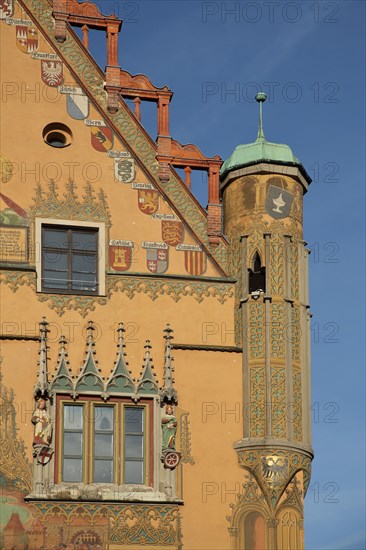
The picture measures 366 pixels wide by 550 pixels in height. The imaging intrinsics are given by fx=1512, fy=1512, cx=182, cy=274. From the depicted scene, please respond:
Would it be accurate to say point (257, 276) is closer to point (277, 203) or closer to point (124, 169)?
point (277, 203)

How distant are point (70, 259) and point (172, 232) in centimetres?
152

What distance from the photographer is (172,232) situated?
853 inches

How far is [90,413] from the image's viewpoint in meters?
20.4

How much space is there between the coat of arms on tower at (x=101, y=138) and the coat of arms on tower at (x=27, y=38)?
1.52 meters

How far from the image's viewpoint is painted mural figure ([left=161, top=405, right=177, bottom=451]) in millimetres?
20359

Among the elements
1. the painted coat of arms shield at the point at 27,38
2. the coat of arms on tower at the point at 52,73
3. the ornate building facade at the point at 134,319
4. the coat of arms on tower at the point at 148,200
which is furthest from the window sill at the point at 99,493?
the painted coat of arms shield at the point at 27,38

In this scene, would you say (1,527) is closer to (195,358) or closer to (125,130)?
(195,358)

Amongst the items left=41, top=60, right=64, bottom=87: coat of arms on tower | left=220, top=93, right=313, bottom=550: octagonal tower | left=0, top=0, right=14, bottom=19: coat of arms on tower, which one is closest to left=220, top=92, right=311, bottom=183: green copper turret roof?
left=220, top=93, right=313, bottom=550: octagonal tower

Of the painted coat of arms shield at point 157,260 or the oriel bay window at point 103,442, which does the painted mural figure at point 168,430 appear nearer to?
the oriel bay window at point 103,442

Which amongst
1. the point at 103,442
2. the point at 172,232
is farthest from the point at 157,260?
the point at 103,442

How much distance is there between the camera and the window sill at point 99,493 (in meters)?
19.8

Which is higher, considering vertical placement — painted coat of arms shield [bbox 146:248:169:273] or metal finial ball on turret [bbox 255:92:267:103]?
metal finial ball on turret [bbox 255:92:267:103]

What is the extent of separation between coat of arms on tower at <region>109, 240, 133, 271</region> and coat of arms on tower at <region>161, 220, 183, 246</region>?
523mm

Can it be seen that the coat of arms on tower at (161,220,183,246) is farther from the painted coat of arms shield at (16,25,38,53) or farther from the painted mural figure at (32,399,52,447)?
the painted coat of arms shield at (16,25,38,53)
